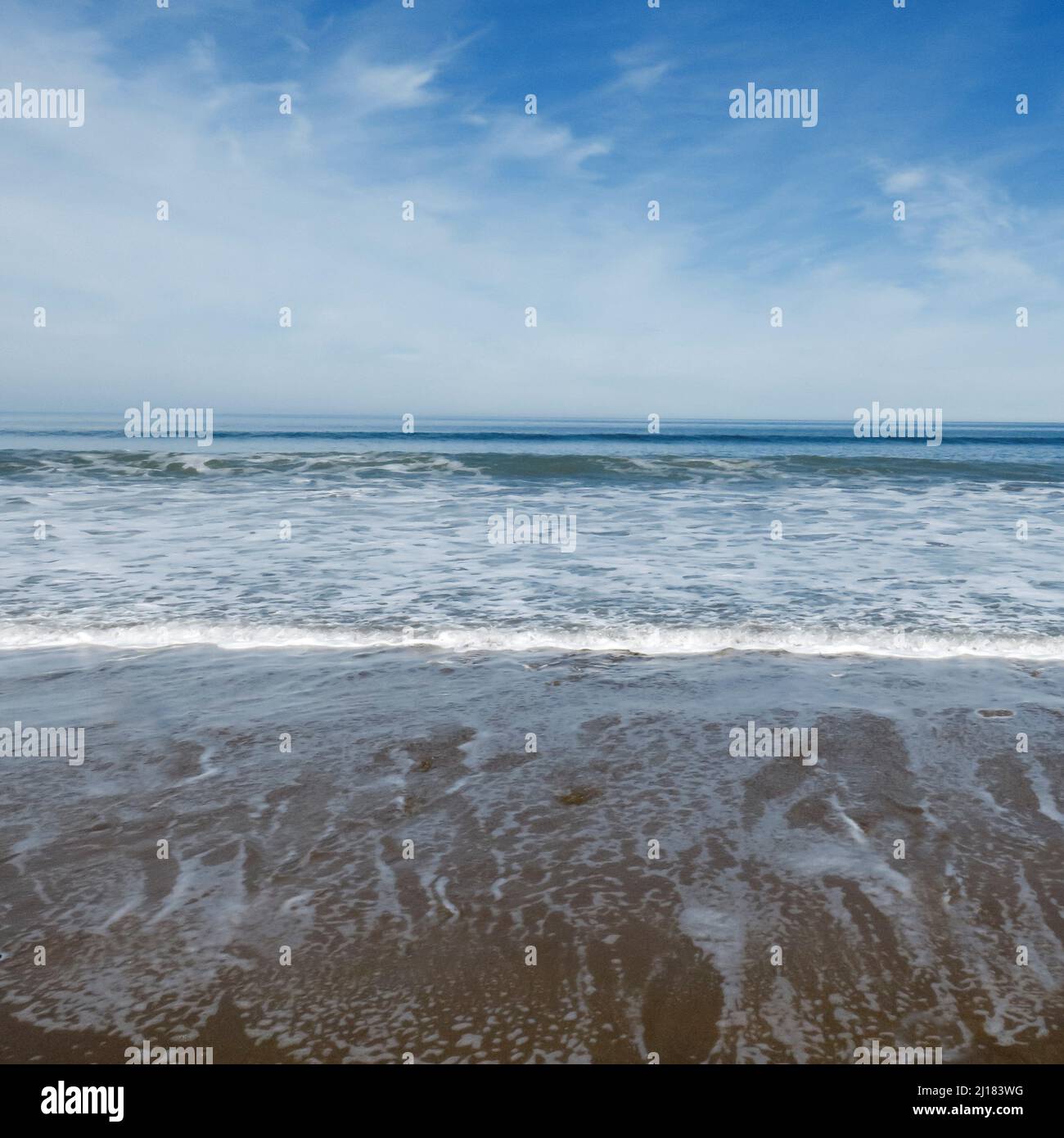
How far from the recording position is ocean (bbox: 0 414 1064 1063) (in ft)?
8.57

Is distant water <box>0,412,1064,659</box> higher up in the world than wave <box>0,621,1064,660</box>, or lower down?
higher up

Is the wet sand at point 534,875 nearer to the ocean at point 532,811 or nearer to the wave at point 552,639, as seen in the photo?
the ocean at point 532,811

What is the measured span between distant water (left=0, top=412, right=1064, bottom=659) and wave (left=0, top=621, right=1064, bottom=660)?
0.02 meters

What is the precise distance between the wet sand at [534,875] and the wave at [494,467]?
749 inches

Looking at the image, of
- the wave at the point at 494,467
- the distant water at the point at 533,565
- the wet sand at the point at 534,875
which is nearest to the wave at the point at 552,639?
the distant water at the point at 533,565

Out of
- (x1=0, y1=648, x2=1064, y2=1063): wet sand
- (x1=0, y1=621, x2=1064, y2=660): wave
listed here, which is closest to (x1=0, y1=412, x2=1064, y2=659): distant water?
(x1=0, y1=621, x2=1064, y2=660): wave

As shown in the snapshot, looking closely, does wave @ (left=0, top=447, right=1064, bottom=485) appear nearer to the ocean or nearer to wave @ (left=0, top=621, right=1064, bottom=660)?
the ocean

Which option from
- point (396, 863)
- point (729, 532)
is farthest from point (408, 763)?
point (729, 532)

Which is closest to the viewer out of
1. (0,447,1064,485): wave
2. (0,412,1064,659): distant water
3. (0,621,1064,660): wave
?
(0,621,1064,660): wave

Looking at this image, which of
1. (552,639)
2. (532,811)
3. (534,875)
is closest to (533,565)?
(552,639)

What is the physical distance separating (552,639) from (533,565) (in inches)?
120

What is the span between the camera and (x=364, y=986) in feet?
8.93

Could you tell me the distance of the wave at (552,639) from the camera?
6637 mm
